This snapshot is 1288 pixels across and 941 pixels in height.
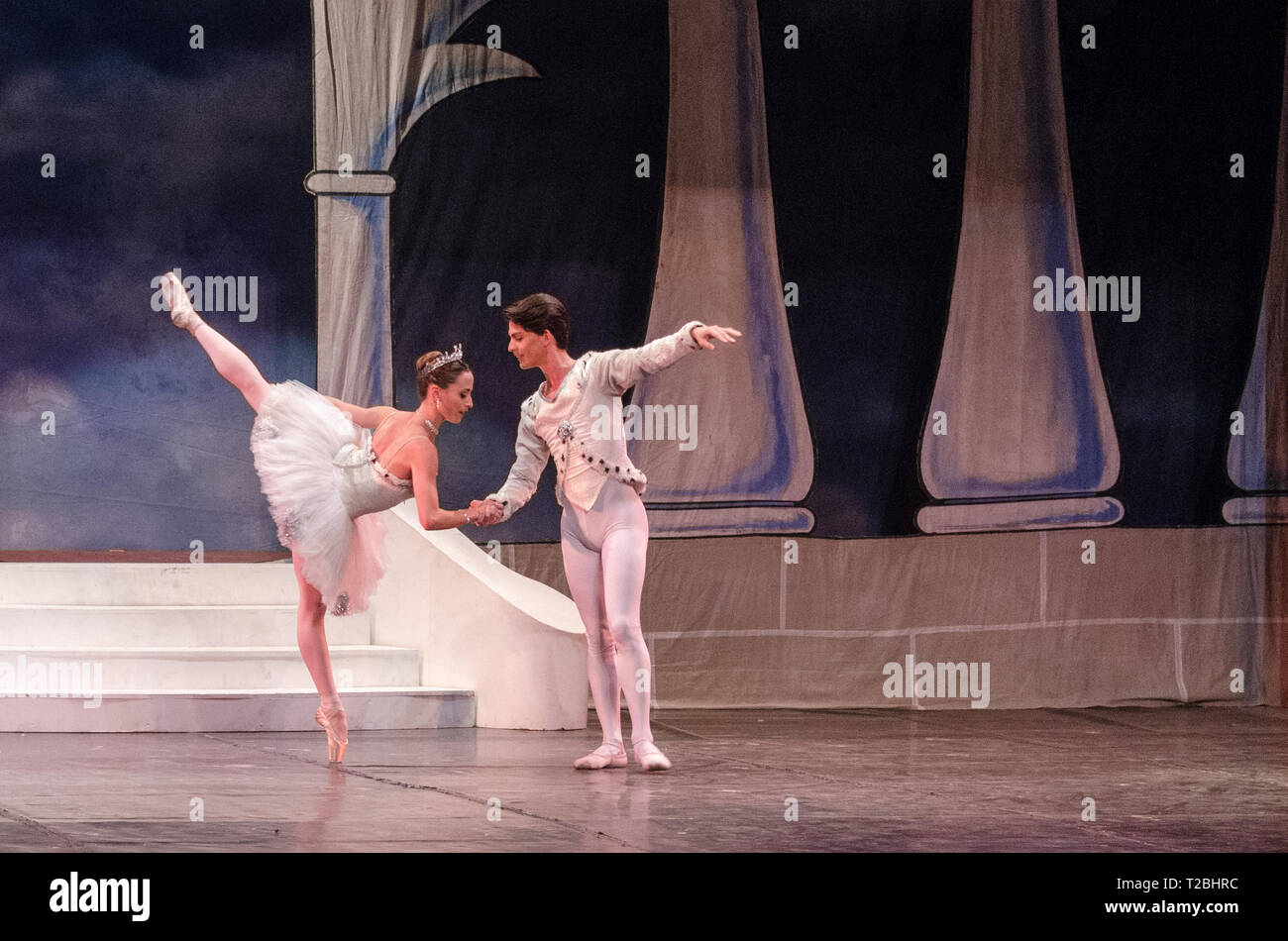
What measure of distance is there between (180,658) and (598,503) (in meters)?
2.13

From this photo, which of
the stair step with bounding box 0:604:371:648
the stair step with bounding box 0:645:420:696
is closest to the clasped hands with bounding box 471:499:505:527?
the stair step with bounding box 0:645:420:696

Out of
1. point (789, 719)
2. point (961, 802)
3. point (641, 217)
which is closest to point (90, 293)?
point (641, 217)

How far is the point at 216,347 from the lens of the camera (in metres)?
5.64

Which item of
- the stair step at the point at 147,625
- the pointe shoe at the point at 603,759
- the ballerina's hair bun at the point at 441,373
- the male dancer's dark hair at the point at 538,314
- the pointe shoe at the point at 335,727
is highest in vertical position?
the male dancer's dark hair at the point at 538,314

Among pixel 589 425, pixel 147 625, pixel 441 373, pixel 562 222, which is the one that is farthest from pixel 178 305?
pixel 562 222

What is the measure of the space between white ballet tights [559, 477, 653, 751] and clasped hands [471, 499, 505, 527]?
22 cm

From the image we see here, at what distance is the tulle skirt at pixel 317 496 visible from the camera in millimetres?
5508

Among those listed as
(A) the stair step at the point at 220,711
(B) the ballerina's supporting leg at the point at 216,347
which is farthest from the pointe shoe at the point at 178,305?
(A) the stair step at the point at 220,711

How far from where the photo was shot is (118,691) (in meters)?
6.31

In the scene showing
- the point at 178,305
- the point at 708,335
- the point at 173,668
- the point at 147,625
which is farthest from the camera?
the point at 147,625

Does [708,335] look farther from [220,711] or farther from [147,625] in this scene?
[147,625]

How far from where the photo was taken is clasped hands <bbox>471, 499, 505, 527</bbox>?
17.4ft

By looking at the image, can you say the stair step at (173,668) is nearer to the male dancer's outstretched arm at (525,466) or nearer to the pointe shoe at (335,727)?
the pointe shoe at (335,727)

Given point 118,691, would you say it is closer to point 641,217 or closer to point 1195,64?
point 641,217
